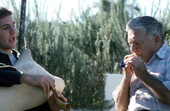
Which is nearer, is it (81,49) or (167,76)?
(167,76)

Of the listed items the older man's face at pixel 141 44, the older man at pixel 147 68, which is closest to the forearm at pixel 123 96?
the older man at pixel 147 68

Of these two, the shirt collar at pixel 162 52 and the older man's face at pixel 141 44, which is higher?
the older man's face at pixel 141 44

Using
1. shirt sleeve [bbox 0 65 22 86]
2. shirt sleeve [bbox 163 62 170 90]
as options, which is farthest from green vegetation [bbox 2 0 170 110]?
shirt sleeve [bbox 0 65 22 86]

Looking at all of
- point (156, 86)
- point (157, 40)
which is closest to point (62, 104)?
point (156, 86)

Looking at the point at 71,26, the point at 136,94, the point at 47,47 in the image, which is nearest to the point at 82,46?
the point at 71,26

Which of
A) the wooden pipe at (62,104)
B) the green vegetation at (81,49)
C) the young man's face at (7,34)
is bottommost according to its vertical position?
the green vegetation at (81,49)

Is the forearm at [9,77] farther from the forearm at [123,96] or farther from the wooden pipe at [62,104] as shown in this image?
the forearm at [123,96]

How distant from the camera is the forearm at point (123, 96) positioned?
9.23ft

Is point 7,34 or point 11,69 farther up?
point 7,34

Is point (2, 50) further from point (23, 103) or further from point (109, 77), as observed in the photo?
point (109, 77)

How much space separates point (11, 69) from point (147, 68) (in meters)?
0.96

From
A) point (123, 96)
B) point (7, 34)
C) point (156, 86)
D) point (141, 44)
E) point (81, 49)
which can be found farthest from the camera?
point (81, 49)

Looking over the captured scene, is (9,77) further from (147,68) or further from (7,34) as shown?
(147,68)

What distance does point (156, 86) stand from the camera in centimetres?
254
